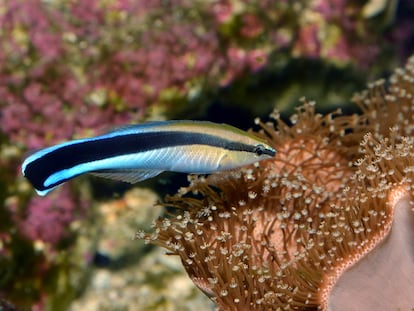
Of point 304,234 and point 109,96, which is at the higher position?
point 109,96

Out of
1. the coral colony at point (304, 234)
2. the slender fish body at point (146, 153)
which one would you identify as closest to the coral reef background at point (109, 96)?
the coral colony at point (304, 234)

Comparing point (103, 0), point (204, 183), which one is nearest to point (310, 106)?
point (204, 183)

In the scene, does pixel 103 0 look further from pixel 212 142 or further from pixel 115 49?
pixel 212 142

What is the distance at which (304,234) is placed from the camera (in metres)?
2.86

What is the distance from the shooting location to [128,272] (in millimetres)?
4723

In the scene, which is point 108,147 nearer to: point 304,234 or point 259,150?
point 259,150

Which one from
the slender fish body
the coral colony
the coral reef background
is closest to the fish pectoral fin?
the slender fish body

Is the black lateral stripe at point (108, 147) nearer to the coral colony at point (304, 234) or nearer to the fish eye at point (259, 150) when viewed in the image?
the fish eye at point (259, 150)

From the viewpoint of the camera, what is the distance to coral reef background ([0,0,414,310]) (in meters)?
4.08

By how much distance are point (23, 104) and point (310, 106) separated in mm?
2436

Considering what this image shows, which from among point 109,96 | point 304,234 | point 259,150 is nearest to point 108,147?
point 259,150

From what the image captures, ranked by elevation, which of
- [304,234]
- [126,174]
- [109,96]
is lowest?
[304,234]

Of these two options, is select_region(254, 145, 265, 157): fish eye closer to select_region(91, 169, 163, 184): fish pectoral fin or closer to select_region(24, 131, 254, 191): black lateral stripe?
select_region(24, 131, 254, 191): black lateral stripe

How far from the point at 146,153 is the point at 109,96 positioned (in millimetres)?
1867
